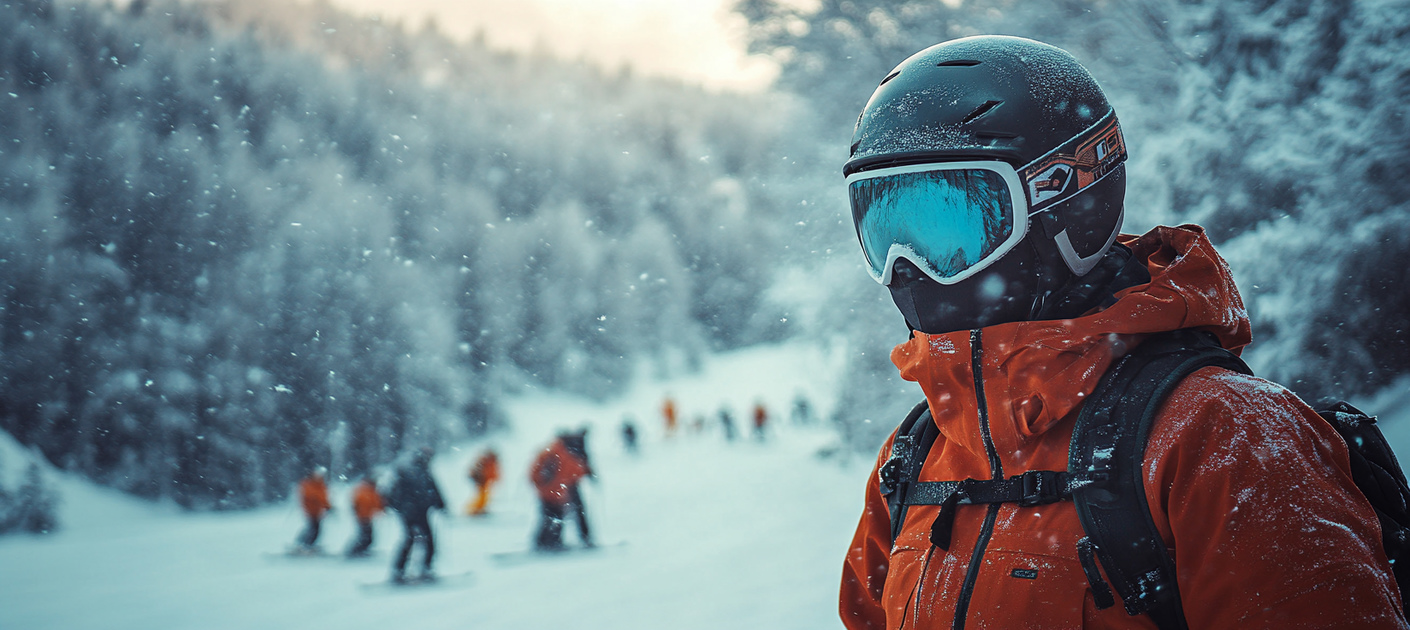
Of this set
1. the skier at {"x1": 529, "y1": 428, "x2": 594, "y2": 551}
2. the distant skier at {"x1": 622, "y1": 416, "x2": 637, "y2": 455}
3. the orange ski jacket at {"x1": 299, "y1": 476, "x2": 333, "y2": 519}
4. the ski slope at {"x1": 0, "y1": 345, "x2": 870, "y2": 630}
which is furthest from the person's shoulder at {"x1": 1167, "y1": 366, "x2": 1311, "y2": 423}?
the distant skier at {"x1": 622, "y1": 416, "x2": 637, "y2": 455}

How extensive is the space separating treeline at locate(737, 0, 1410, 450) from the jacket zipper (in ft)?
22.5

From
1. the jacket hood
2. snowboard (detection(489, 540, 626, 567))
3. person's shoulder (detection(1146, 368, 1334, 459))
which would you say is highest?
the jacket hood

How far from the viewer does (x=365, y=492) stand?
30.7ft

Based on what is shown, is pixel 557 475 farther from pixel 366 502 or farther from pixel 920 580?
pixel 920 580

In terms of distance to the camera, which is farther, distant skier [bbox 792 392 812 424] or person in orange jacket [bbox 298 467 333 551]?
distant skier [bbox 792 392 812 424]

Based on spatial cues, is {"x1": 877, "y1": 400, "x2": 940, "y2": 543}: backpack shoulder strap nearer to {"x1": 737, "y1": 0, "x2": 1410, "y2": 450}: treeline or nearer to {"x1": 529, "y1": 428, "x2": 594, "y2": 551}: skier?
{"x1": 737, "y1": 0, "x2": 1410, "y2": 450}: treeline

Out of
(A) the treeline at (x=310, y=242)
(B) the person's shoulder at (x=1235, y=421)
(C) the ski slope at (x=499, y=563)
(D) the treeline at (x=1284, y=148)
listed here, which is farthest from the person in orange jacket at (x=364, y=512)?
(B) the person's shoulder at (x=1235, y=421)

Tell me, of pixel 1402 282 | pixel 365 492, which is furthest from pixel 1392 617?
pixel 365 492

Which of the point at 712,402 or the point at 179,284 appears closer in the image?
the point at 179,284

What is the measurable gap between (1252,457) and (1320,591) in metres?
0.14

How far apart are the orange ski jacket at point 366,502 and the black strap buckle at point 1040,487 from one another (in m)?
9.78

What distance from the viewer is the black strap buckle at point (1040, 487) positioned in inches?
38.5

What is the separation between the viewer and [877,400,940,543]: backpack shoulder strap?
1.24m

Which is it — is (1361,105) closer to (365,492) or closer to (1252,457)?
(1252,457)
